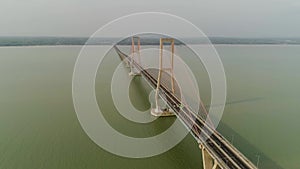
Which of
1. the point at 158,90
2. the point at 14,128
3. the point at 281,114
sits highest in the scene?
the point at 14,128

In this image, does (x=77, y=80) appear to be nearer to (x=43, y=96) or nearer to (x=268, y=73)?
(x=43, y=96)

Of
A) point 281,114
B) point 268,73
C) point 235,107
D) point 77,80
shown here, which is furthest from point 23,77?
point 268,73

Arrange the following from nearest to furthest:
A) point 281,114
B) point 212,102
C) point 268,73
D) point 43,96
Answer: point 281,114 → point 212,102 → point 43,96 → point 268,73

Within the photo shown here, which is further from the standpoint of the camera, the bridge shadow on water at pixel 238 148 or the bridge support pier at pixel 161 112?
the bridge support pier at pixel 161 112

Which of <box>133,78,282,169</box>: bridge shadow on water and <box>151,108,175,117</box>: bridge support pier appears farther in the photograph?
<box>151,108,175,117</box>: bridge support pier

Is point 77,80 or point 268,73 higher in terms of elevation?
point 77,80

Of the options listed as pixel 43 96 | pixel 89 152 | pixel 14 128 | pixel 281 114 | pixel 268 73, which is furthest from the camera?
pixel 268 73

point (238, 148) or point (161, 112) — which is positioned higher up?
point (161, 112)

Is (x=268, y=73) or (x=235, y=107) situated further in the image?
(x=268, y=73)

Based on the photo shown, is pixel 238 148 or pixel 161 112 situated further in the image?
pixel 161 112

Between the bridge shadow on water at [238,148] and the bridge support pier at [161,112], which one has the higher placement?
the bridge support pier at [161,112]

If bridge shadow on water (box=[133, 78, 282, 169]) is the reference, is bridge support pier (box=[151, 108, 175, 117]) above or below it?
above
